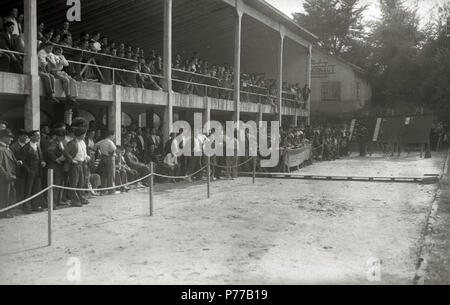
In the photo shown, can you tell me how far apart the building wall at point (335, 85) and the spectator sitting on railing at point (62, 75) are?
24.9 m

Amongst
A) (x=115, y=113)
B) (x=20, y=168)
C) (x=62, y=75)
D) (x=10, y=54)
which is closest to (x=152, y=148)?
(x=115, y=113)

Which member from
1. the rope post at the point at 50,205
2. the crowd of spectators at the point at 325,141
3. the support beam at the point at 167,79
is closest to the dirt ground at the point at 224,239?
the rope post at the point at 50,205

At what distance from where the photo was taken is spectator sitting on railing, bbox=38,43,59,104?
10.6 metres

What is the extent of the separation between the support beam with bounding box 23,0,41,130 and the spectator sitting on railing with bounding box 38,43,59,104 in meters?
0.25

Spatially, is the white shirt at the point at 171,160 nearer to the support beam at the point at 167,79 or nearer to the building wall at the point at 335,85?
the support beam at the point at 167,79

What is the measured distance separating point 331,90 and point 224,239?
28874 millimetres

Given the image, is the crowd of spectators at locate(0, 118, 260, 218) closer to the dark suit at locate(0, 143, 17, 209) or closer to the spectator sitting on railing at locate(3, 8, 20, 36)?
the dark suit at locate(0, 143, 17, 209)

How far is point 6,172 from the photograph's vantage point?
28.8 feet

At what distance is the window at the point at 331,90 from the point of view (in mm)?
34531

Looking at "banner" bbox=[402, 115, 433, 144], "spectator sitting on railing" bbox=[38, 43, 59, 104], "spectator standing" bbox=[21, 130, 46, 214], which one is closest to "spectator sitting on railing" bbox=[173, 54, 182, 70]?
"spectator sitting on railing" bbox=[38, 43, 59, 104]

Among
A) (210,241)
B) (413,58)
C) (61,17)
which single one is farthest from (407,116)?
(210,241)

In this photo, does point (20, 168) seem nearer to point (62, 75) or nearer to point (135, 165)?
point (62, 75)
